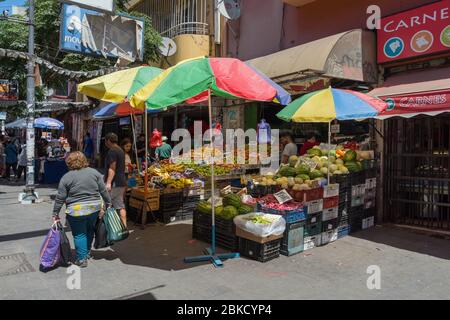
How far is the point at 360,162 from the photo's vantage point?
7.66 metres

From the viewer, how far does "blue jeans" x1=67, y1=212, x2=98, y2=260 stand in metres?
5.39

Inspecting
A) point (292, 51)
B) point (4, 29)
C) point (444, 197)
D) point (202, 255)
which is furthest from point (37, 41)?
point (444, 197)

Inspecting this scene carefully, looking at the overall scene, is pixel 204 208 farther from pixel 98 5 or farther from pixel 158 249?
pixel 98 5

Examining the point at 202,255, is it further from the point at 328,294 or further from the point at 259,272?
the point at 328,294

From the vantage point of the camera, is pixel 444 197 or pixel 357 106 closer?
pixel 357 106

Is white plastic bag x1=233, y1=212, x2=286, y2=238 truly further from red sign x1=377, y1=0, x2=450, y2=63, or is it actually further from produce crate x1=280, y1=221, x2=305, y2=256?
red sign x1=377, y1=0, x2=450, y2=63

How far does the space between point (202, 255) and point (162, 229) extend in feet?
6.33

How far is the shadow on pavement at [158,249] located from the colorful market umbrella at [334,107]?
2828 mm

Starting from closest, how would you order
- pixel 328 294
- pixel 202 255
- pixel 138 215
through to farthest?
pixel 328 294 < pixel 202 255 < pixel 138 215

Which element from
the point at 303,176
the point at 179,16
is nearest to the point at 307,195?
the point at 303,176

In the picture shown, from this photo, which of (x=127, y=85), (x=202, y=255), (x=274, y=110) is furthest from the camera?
(x=274, y=110)

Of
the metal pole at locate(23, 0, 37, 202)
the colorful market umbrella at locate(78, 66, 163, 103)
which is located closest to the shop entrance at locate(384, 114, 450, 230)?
the colorful market umbrella at locate(78, 66, 163, 103)

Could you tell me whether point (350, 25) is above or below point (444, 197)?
above

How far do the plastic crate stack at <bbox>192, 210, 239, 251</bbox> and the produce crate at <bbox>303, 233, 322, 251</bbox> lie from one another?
3.74ft
